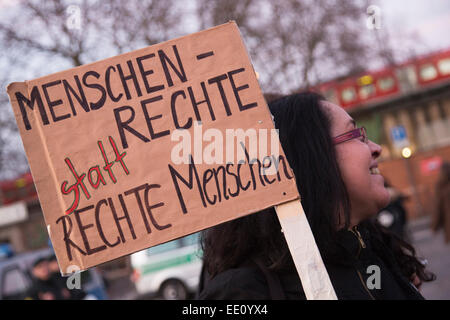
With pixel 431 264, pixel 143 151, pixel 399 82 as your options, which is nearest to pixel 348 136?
pixel 143 151

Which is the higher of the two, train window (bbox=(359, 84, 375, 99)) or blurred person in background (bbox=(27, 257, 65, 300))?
train window (bbox=(359, 84, 375, 99))

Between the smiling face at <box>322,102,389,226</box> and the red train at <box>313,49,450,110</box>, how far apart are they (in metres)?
25.6

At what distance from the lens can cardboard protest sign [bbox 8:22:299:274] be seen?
1.98m

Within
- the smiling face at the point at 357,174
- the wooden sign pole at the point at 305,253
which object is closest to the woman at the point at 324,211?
the smiling face at the point at 357,174

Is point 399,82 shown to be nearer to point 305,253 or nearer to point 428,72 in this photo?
point 428,72

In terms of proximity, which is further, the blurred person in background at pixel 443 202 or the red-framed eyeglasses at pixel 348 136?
the blurred person in background at pixel 443 202

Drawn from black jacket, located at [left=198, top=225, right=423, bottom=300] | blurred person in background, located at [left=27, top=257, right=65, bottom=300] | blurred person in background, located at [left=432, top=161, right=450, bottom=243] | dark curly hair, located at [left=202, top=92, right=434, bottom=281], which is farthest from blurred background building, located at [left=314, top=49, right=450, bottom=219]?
dark curly hair, located at [left=202, top=92, right=434, bottom=281]

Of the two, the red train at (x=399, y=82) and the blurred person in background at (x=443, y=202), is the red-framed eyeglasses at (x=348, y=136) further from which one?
the red train at (x=399, y=82)

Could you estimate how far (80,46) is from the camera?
41.3 ft

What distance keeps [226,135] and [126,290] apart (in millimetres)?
15740

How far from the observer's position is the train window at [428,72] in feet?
91.4

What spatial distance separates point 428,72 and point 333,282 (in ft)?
91.8

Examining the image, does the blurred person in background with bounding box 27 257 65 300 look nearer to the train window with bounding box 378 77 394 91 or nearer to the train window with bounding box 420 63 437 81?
the train window with bounding box 378 77 394 91
